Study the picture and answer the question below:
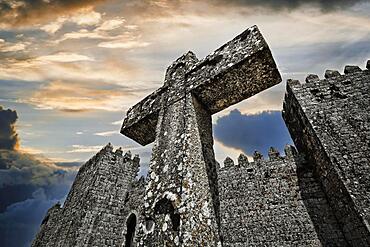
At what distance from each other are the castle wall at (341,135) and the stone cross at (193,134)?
256 inches

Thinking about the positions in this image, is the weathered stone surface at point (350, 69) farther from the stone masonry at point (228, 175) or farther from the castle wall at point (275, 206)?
the castle wall at point (275, 206)

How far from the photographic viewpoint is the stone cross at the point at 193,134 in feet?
6.29

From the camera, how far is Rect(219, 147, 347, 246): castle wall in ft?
30.0

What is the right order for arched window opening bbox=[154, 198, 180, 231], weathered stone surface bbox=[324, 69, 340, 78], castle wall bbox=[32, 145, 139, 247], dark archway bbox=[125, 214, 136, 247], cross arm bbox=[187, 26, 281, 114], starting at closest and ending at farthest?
arched window opening bbox=[154, 198, 180, 231]
cross arm bbox=[187, 26, 281, 114]
weathered stone surface bbox=[324, 69, 340, 78]
castle wall bbox=[32, 145, 139, 247]
dark archway bbox=[125, 214, 136, 247]

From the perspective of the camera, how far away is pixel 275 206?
1028 cm

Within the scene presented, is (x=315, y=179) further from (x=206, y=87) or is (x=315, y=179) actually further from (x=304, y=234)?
(x=206, y=87)

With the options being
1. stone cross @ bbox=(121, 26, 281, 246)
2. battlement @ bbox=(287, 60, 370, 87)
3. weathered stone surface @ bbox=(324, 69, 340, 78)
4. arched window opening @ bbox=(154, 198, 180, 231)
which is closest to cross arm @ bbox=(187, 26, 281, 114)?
stone cross @ bbox=(121, 26, 281, 246)

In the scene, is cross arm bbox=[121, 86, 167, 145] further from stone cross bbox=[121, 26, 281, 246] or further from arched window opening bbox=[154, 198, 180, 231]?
arched window opening bbox=[154, 198, 180, 231]

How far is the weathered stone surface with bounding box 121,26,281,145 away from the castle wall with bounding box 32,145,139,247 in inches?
525

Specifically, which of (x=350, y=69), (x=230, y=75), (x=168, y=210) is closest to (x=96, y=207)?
(x=168, y=210)

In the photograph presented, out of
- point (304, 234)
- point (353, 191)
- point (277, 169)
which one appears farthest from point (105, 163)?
point (353, 191)

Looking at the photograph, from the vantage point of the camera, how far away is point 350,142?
7520mm

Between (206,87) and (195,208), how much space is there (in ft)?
4.87

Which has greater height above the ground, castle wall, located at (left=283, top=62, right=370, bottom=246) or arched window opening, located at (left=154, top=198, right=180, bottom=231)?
castle wall, located at (left=283, top=62, right=370, bottom=246)
